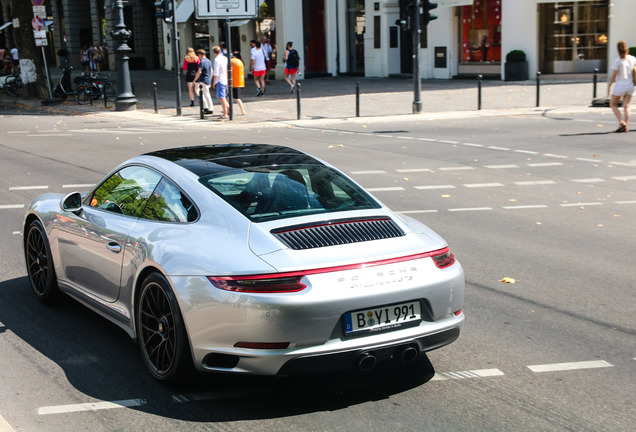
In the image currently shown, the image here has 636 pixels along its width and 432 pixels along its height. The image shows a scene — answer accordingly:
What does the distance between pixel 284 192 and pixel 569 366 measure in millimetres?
2094

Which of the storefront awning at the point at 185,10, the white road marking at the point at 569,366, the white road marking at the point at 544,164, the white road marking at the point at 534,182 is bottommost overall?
the white road marking at the point at 569,366

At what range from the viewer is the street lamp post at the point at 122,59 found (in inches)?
1073

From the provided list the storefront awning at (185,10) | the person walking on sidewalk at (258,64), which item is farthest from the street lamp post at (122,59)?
the storefront awning at (185,10)

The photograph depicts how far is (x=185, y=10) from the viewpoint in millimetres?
48500

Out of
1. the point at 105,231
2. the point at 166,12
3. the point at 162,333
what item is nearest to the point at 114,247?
the point at 105,231

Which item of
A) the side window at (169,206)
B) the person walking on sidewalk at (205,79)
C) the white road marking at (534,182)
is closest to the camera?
the side window at (169,206)

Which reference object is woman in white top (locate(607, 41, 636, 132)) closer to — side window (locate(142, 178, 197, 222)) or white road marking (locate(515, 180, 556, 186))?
white road marking (locate(515, 180, 556, 186))

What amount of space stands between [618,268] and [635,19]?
90.1 ft

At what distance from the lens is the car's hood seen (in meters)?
4.73

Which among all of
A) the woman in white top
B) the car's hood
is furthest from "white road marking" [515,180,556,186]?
the car's hood

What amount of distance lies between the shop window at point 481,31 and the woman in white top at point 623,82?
1645cm

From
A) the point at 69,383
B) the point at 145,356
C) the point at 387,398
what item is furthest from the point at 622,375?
the point at 69,383

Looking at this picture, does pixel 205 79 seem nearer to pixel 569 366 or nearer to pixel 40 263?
pixel 40 263

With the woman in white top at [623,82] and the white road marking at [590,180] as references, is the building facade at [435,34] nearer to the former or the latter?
the woman in white top at [623,82]
